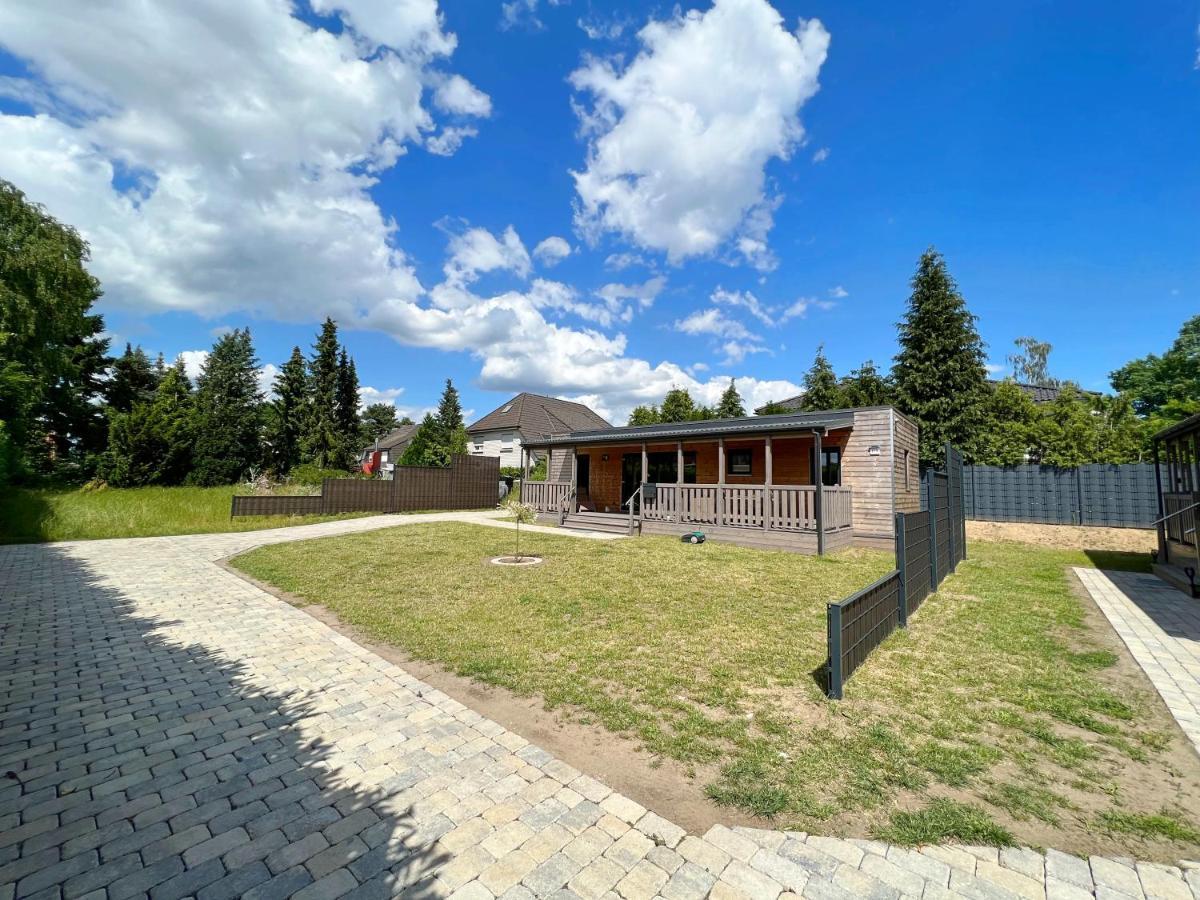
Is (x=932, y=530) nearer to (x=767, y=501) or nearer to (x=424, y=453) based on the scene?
(x=767, y=501)

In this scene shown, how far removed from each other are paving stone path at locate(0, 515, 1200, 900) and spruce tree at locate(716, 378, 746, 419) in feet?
104

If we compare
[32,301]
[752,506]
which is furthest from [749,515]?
[32,301]

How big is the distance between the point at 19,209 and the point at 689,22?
27.0m

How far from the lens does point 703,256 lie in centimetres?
1880

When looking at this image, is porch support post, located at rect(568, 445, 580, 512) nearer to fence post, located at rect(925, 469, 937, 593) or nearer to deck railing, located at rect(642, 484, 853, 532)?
Result: deck railing, located at rect(642, 484, 853, 532)

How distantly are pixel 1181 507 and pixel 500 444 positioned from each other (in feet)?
98.6

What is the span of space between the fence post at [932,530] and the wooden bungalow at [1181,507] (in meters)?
3.68

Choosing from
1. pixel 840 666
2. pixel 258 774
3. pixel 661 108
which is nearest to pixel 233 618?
pixel 258 774

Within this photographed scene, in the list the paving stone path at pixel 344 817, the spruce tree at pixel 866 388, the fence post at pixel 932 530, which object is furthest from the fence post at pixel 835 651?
the spruce tree at pixel 866 388

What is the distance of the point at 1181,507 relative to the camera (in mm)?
8438

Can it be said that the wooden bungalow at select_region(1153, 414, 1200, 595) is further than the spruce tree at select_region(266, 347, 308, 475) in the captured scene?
No

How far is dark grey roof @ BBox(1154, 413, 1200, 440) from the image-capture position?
24.4 feet

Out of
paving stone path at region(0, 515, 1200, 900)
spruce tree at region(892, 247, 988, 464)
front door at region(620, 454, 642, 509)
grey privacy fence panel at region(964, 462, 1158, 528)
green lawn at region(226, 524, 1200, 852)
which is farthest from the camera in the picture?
spruce tree at region(892, 247, 988, 464)

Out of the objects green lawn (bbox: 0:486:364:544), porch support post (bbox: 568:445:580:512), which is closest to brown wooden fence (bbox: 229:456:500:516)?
green lawn (bbox: 0:486:364:544)
